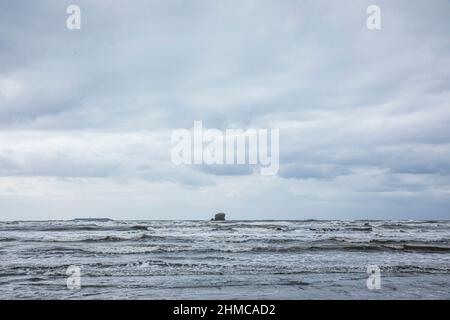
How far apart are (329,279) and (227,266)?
473 cm

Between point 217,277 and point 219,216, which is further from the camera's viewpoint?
point 219,216

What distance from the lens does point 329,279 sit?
527 inches

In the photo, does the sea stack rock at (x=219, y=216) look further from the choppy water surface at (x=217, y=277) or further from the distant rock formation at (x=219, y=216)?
the choppy water surface at (x=217, y=277)

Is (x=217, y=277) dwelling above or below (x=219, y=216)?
above

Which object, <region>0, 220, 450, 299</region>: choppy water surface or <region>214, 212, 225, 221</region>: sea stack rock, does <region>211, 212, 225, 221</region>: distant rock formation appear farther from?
<region>0, 220, 450, 299</region>: choppy water surface

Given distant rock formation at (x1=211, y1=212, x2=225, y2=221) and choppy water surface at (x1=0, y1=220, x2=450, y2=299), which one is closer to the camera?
choppy water surface at (x1=0, y1=220, x2=450, y2=299)

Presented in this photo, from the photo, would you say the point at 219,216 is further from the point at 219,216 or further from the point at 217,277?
the point at 217,277

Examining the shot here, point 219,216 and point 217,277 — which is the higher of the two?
point 217,277

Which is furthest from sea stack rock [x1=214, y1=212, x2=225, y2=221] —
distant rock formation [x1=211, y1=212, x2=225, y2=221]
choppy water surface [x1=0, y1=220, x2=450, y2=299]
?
choppy water surface [x1=0, y1=220, x2=450, y2=299]

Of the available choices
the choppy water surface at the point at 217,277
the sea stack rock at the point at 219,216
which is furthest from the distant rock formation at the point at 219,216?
the choppy water surface at the point at 217,277

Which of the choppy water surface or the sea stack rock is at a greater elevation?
the choppy water surface

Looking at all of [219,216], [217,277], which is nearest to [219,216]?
[219,216]
